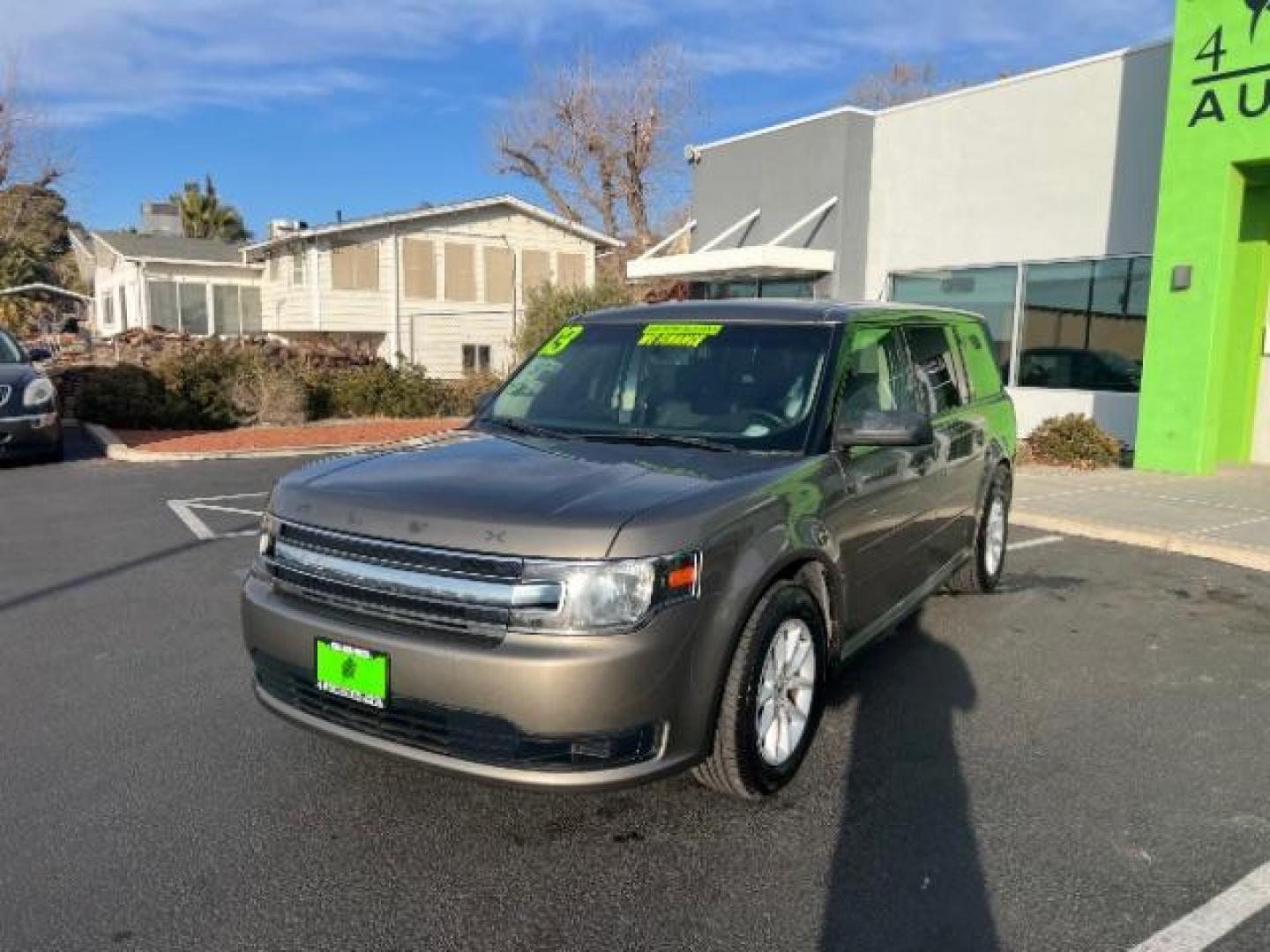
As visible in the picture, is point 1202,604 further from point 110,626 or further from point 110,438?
point 110,438

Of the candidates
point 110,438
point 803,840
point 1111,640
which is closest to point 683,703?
point 803,840

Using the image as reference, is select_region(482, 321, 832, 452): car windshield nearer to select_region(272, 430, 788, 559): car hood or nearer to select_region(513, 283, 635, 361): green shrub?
select_region(272, 430, 788, 559): car hood

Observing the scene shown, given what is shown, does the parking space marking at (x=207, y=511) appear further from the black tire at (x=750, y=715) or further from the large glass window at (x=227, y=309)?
the large glass window at (x=227, y=309)

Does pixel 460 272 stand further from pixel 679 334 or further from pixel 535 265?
pixel 679 334

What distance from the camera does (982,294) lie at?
1416 centimetres

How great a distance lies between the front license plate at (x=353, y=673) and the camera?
2986 mm

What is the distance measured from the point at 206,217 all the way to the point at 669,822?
60.6 meters

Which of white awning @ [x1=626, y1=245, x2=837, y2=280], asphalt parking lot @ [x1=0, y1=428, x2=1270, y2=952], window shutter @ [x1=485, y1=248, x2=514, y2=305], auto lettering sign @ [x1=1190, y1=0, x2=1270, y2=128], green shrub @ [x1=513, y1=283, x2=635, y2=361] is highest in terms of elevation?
auto lettering sign @ [x1=1190, y1=0, x2=1270, y2=128]

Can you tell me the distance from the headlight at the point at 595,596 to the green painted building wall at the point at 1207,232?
32.7 ft

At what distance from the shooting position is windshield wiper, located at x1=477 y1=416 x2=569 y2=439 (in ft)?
13.5

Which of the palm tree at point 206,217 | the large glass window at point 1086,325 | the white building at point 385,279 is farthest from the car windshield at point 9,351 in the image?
the palm tree at point 206,217

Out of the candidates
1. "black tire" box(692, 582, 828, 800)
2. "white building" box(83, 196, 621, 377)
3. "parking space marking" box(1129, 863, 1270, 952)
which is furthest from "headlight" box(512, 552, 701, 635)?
"white building" box(83, 196, 621, 377)

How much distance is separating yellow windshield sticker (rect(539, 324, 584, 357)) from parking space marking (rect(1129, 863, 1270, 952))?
3.38 m

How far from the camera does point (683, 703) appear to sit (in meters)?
2.97
